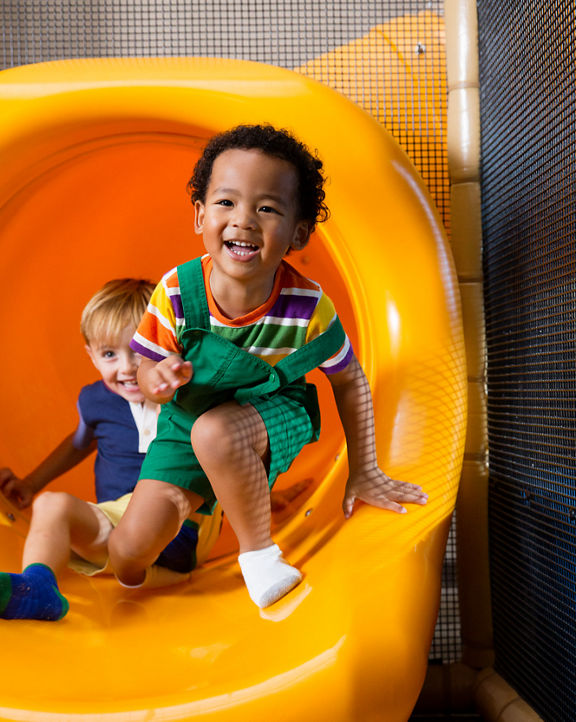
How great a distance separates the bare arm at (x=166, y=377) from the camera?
647mm

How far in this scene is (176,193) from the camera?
1.13 m

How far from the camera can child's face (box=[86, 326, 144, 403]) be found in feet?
3.10

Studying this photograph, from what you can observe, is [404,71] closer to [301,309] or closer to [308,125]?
[308,125]

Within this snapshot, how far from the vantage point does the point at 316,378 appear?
3.72 ft

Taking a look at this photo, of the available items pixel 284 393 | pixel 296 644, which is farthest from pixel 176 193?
pixel 296 644

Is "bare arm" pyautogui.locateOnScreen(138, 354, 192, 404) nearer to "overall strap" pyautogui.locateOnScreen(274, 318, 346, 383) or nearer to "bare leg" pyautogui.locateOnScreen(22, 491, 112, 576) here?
"overall strap" pyautogui.locateOnScreen(274, 318, 346, 383)

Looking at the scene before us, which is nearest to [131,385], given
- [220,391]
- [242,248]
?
[220,391]

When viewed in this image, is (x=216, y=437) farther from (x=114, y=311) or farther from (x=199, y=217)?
(x=114, y=311)

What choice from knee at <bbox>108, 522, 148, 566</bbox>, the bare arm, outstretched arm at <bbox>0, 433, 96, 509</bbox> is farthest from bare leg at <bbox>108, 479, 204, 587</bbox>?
outstretched arm at <bbox>0, 433, 96, 509</bbox>

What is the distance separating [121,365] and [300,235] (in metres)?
0.36

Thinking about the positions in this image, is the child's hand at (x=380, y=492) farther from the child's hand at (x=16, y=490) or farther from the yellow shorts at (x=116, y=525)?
the child's hand at (x=16, y=490)

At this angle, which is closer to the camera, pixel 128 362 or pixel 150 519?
pixel 150 519

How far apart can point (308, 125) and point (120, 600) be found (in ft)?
2.02

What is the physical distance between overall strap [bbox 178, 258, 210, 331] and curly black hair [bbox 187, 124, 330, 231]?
8cm
